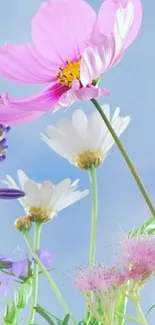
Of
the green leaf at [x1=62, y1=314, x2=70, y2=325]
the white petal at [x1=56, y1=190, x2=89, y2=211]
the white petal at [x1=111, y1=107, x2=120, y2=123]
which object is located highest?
the white petal at [x1=111, y1=107, x2=120, y2=123]

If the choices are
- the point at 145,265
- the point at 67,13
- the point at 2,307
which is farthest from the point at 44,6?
the point at 2,307

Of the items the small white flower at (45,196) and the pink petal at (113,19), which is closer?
the pink petal at (113,19)

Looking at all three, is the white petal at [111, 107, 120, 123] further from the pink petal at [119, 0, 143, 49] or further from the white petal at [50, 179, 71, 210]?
the pink petal at [119, 0, 143, 49]

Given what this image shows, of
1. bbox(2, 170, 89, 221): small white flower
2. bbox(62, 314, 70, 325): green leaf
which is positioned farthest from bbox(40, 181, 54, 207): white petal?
bbox(62, 314, 70, 325): green leaf

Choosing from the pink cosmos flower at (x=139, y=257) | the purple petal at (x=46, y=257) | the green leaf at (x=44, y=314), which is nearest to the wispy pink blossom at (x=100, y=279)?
the pink cosmos flower at (x=139, y=257)

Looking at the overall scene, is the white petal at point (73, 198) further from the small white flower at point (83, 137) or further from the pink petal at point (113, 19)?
the pink petal at point (113, 19)

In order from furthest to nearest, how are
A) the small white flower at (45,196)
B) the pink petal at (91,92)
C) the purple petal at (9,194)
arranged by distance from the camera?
the small white flower at (45,196) → the purple petal at (9,194) → the pink petal at (91,92)

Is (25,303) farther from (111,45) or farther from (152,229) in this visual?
(111,45)

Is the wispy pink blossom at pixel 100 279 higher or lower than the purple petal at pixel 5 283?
lower

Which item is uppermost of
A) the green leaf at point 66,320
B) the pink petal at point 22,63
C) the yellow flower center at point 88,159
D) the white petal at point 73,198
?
the pink petal at point 22,63
